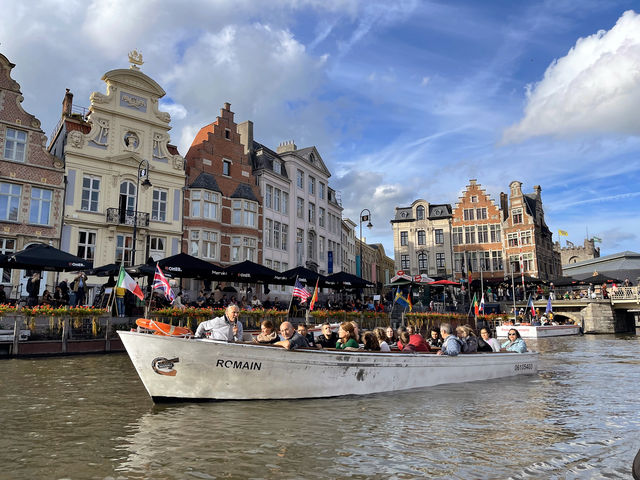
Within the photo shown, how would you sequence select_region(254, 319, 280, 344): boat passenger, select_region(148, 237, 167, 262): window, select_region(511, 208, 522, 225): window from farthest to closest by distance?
select_region(511, 208, 522, 225): window < select_region(148, 237, 167, 262): window < select_region(254, 319, 280, 344): boat passenger

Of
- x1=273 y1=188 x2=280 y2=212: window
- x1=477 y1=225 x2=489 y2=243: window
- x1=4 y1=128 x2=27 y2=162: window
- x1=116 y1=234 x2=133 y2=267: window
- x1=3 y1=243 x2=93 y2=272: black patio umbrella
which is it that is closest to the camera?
x1=3 y1=243 x2=93 y2=272: black patio umbrella

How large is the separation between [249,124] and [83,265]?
2275 cm

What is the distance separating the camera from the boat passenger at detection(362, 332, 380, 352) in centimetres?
1156

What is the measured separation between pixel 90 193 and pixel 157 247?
500 cm

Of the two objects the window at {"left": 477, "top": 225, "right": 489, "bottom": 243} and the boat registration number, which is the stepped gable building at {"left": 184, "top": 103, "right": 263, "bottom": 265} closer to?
the boat registration number

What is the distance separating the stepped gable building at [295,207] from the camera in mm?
38406

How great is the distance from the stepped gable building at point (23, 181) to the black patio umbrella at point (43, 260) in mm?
7016

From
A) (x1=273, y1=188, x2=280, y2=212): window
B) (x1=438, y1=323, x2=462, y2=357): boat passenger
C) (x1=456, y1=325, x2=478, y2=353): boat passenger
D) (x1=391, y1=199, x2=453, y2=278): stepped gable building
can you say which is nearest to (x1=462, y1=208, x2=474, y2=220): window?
(x1=391, y1=199, x2=453, y2=278): stepped gable building

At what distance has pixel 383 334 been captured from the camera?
514 inches

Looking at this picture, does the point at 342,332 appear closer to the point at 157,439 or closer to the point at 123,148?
the point at 157,439

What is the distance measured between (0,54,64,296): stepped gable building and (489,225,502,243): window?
48.5 metres

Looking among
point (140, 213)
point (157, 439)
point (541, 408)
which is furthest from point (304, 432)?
point (140, 213)

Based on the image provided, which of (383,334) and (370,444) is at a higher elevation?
(383,334)

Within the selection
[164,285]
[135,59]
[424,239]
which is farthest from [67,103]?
[424,239]
